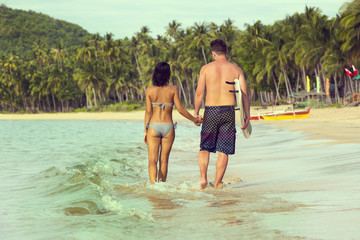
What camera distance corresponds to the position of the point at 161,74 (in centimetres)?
596

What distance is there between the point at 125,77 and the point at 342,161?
70037mm

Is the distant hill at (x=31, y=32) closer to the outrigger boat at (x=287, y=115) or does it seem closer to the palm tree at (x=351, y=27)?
the palm tree at (x=351, y=27)

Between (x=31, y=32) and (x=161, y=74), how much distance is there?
5405 inches

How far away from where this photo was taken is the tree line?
43.8 m

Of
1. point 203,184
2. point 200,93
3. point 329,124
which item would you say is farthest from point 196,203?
point 329,124

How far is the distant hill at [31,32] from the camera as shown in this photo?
128m

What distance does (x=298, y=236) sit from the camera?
3432mm

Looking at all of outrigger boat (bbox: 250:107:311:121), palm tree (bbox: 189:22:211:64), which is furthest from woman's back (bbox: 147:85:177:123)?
palm tree (bbox: 189:22:211:64)

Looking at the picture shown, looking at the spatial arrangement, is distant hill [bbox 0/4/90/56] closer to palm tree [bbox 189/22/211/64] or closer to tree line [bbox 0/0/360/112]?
tree line [bbox 0/0/360/112]

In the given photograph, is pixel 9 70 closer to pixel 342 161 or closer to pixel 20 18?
pixel 20 18

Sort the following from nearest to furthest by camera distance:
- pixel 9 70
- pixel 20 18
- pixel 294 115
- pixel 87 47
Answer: pixel 294 115, pixel 87 47, pixel 9 70, pixel 20 18

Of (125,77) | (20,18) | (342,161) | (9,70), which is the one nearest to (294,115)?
(342,161)

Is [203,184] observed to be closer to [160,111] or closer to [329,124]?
[160,111]

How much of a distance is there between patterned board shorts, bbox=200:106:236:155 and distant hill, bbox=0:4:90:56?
402ft
